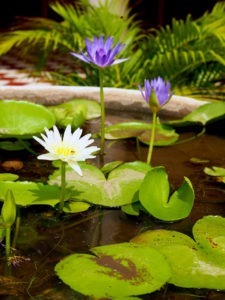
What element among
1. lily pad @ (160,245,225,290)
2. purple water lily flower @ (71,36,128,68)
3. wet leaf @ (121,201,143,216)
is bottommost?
lily pad @ (160,245,225,290)

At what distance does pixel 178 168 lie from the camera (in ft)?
4.32

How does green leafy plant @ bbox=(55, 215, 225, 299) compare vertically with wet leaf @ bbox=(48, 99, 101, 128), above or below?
below

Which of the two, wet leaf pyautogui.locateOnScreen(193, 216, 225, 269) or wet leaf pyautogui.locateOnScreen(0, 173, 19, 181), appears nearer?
wet leaf pyautogui.locateOnScreen(193, 216, 225, 269)

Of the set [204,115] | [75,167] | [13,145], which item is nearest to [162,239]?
[75,167]

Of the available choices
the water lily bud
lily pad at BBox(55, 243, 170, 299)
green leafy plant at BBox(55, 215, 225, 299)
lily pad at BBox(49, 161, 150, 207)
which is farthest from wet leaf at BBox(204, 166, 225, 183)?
the water lily bud

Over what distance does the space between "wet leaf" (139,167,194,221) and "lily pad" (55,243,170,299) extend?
148mm

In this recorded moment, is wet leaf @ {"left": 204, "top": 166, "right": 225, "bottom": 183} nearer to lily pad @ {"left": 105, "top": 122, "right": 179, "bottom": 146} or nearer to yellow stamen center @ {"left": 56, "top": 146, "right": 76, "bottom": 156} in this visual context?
lily pad @ {"left": 105, "top": 122, "right": 179, "bottom": 146}

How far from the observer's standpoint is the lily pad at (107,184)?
1078 mm

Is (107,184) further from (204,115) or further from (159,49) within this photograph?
(159,49)

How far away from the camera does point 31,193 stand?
106 cm

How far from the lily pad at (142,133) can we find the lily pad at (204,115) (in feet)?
0.17

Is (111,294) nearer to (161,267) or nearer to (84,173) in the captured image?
(161,267)

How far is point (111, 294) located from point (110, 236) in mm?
206

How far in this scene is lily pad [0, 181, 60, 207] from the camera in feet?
3.32
